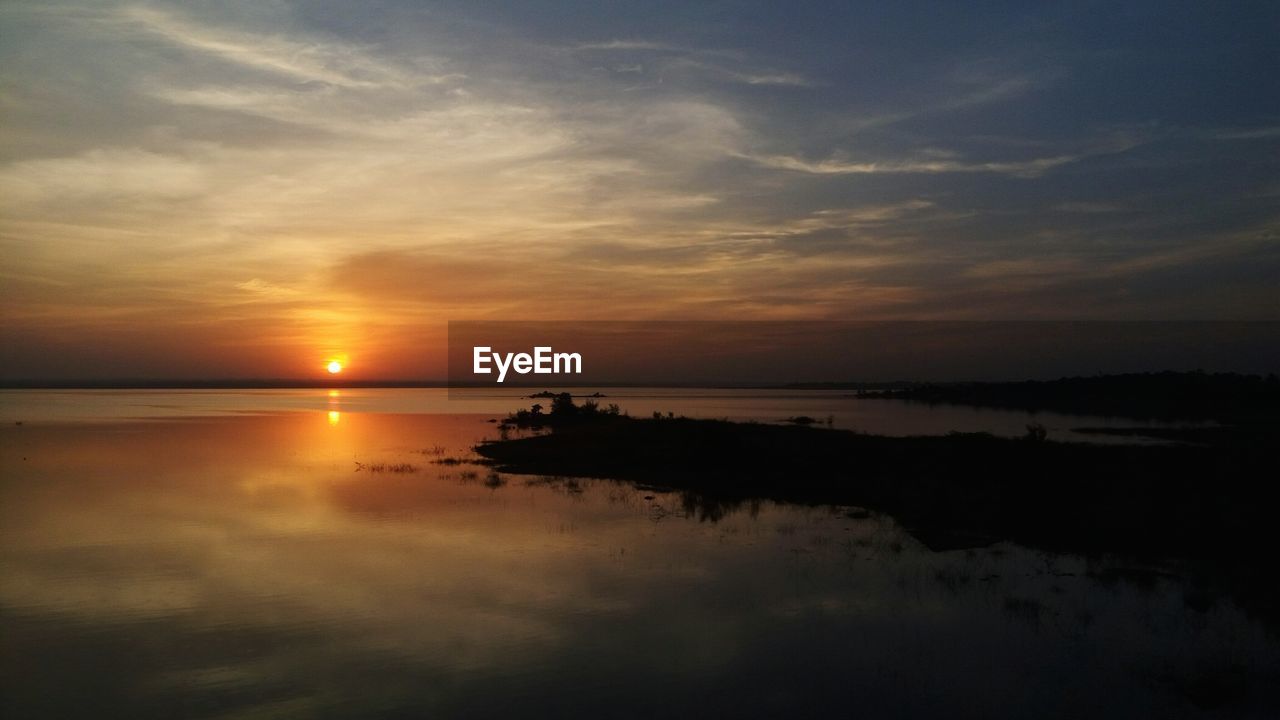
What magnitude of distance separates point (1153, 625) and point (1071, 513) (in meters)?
9.31

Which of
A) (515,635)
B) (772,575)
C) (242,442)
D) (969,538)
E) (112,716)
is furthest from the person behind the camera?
(242,442)

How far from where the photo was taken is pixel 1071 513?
22906mm

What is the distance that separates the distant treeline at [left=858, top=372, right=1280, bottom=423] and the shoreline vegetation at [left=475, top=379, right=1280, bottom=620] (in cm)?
4356

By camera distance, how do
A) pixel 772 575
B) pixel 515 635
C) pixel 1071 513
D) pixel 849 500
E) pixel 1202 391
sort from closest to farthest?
pixel 515 635 < pixel 772 575 < pixel 1071 513 < pixel 849 500 < pixel 1202 391

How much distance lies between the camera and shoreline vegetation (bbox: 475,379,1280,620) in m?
19.8

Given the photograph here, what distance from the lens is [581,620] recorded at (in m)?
14.6

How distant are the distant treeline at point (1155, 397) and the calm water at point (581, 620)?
67156mm

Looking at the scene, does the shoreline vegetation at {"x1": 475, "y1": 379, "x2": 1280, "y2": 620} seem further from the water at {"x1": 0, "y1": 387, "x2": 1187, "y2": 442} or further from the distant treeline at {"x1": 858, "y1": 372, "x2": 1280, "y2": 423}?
the distant treeline at {"x1": 858, "y1": 372, "x2": 1280, "y2": 423}

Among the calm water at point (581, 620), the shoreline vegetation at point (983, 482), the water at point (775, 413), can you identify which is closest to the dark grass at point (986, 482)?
the shoreline vegetation at point (983, 482)

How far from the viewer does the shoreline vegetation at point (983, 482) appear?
19.8m

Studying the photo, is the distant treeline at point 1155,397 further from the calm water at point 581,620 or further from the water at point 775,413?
the calm water at point 581,620

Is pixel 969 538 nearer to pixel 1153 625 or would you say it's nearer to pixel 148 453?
pixel 1153 625

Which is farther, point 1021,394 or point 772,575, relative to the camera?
point 1021,394

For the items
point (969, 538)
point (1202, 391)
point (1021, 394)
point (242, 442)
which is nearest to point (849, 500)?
point (969, 538)
